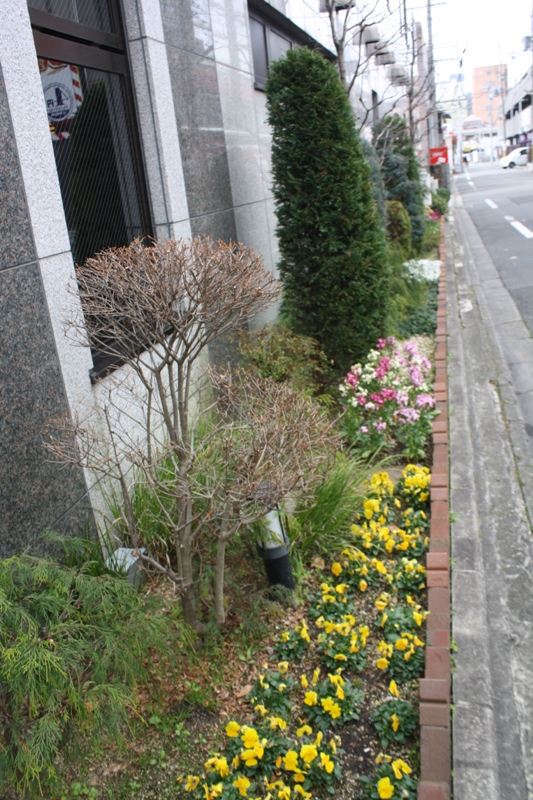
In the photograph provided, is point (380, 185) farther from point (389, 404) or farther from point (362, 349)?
point (389, 404)

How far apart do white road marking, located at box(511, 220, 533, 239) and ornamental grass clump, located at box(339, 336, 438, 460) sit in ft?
43.0

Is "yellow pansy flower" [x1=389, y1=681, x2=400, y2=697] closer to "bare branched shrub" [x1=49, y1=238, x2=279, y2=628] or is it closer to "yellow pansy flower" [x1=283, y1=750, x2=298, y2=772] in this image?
"yellow pansy flower" [x1=283, y1=750, x2=298, y2=772]

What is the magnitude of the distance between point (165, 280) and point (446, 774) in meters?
2.31

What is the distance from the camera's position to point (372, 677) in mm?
3225

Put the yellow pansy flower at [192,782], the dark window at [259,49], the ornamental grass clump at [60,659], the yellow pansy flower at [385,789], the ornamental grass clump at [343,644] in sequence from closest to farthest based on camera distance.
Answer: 1. the ornamental grass clump at [60,659]
2. the yellow pansy flower at [385,789]
3. the yellow pansy flower at [192,782]
4. the ornamental grass clump at [343,644]
5. the dark window at [259,49]

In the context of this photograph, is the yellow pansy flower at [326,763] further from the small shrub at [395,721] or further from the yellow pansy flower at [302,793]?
the small shrub at [395,721]

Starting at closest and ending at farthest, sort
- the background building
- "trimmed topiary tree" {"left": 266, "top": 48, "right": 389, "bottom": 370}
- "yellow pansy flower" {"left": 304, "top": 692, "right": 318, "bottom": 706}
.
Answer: "yellow pansy flower" {"left": 304, "top": 692, "right": 318, "bottom": 706} < "trimmed topiary tree" {"left": 266, "top": 48, "right": 389, "bottom": 370} < the background building

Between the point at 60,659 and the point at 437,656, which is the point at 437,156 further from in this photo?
the point at 60,659

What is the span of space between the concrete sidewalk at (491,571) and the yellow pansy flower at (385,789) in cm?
26

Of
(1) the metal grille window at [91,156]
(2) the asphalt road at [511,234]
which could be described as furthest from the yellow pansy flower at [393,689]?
(2) the asphalt road at [511,234]

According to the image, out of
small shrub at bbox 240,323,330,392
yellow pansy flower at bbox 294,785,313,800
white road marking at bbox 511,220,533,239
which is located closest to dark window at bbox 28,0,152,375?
small shrub at bbox 240,323,330,392

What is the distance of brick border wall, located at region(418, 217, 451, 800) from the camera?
104 inches

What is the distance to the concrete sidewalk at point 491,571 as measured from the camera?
2.79 metres

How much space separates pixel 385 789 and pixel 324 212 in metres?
5.08
